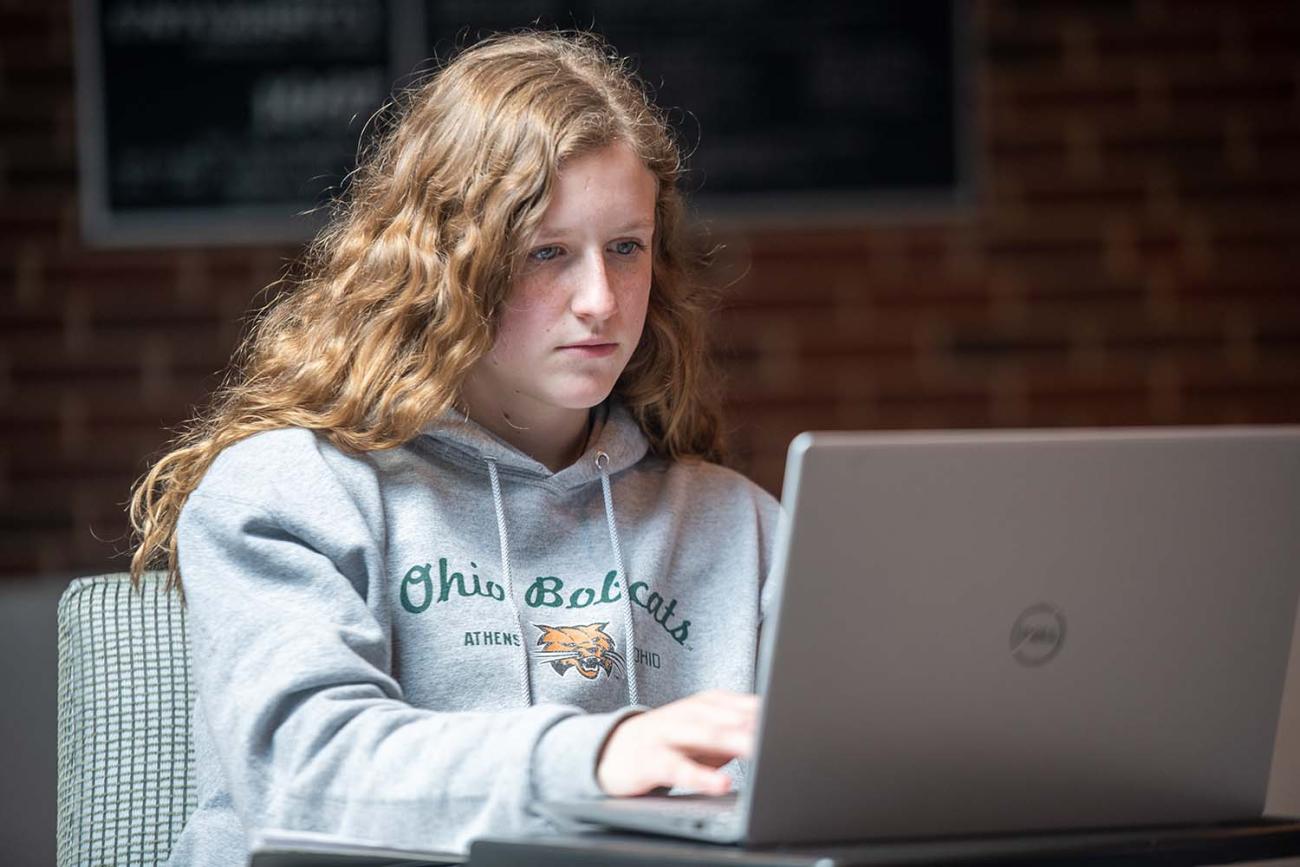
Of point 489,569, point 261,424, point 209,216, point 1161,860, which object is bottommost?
point 1161,860

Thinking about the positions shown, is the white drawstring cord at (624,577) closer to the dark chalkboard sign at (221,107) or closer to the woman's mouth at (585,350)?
the woman's mouth at (585,350)

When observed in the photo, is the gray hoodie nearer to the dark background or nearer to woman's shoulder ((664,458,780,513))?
woman's shoulder ((664,458,780,513))

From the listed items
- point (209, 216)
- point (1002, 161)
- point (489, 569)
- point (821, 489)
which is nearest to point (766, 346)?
point (1002, 161)

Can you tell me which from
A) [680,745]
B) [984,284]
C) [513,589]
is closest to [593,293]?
[513,589]

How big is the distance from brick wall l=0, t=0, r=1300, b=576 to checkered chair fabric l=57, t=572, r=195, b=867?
1.49 meters

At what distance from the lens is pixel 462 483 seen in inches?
65.0

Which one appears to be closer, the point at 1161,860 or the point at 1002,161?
the point at 1161,860

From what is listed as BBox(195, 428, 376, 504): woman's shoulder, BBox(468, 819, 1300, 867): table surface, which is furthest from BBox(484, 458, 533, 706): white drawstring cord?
BBox(468, 819, 1300, 867): table surface

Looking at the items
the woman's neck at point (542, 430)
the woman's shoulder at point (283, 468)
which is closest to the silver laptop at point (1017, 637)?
the woman's shoulder at point (283, 468)

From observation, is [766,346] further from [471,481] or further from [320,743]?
[320,743]

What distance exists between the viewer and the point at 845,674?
1.05 m

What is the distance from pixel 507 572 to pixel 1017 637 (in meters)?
0.62

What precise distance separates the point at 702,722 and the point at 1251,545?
0.38m

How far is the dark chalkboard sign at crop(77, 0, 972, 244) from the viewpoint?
320 cm
